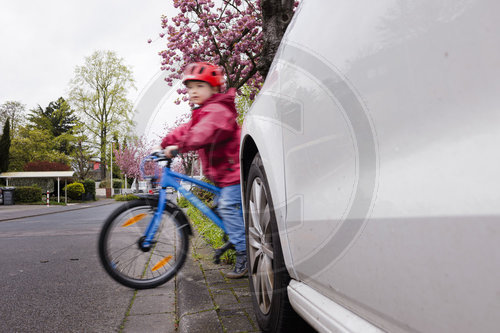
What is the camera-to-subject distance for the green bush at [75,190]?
3350cm

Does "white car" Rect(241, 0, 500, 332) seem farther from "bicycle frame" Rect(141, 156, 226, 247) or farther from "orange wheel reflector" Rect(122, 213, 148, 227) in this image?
"orange wheel reflector" Rect(122, 213, 148, 227)

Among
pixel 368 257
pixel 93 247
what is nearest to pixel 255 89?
pixel 93 247

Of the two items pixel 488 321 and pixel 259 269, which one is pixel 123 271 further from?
pixel 488 321

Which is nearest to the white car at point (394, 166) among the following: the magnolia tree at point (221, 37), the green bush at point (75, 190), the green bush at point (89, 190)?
the magnolia tree at point (221, 37)

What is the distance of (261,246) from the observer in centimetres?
220

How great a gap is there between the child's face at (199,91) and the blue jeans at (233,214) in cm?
66

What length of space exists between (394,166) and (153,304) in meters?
2.27

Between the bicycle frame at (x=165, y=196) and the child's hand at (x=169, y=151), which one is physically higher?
the child's hand at (x=169, y=151)

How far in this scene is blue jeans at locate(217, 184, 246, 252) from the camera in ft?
9.31

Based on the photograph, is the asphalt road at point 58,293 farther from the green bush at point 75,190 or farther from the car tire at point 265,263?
the green bush at point 75,190

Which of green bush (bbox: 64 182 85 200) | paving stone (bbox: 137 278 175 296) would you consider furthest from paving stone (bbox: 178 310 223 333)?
green bush (bbox: 64 182 85 200)

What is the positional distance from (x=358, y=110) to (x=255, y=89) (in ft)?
39.0

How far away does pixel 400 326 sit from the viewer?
36.2 inches

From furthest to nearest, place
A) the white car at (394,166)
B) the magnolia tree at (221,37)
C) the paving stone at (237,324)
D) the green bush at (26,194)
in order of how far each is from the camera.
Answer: the green bush at (26,194)
the magnolia tree at (221,37)
the paving stone at (237,324)
the white car at (394,166)
